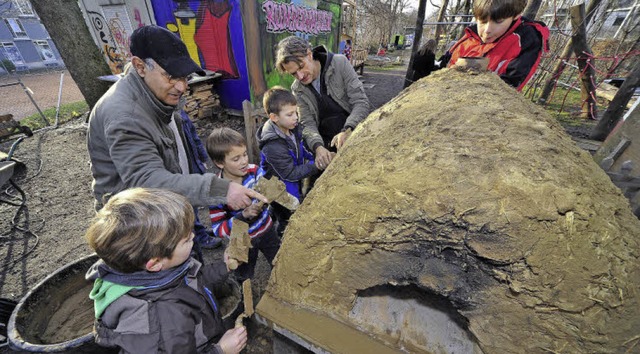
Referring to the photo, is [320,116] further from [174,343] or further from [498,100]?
[174,343]

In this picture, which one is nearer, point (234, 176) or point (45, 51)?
point (234, 176)

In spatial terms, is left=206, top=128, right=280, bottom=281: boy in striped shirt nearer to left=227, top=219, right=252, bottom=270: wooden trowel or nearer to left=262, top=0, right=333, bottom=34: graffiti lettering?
left=227, top=219, right=252, bottom=270: wooden trowel

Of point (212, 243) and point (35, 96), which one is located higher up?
point (212, 243)

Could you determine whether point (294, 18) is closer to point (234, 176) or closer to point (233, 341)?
point (234, 176)

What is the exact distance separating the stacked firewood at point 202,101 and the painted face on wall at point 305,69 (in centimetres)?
506

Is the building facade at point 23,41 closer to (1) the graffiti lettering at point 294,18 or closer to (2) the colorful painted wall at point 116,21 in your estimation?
(2) the colorful painted wall at point 116,21

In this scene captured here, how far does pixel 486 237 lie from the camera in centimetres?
87

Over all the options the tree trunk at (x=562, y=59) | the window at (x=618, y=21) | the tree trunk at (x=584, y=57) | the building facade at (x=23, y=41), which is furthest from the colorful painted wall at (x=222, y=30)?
the window at (x=618, y=21)

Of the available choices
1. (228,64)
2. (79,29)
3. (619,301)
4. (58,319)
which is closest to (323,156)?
(619,301)

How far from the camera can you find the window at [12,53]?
17.1 meters

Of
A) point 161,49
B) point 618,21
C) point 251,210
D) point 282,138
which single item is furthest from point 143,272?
point 618,21

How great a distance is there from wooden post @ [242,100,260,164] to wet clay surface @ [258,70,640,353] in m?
2.51

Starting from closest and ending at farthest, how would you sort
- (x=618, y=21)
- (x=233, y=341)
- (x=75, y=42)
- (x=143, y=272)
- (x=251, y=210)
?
1. (x=143, y=272)
2. (x=233, y=341)
3. (x=251, y=210)
4. (x=75, y=42)
5. (x=618, y=21)

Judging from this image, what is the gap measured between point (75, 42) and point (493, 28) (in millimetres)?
5917
